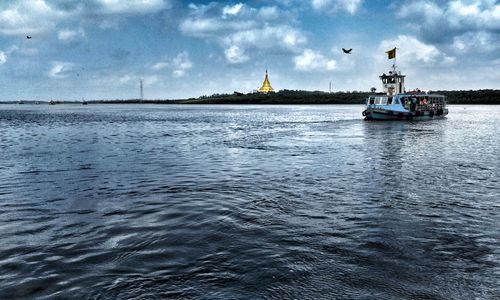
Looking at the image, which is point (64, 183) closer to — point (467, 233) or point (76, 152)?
point (76, 152)

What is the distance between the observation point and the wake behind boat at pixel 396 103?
5653cm

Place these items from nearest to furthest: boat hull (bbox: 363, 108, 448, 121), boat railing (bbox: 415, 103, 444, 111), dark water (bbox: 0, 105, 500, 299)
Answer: dark water (bbox: 0, 105, 500, 299) < boat hull (bbox: 363, 108, 448, 121) < boat railing (bbox: 415, 103, 444, 111)

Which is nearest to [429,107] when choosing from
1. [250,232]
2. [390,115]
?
[390,115]

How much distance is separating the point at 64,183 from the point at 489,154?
872 inches

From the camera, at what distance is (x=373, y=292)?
6.05m

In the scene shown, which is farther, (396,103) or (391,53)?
(391,53)

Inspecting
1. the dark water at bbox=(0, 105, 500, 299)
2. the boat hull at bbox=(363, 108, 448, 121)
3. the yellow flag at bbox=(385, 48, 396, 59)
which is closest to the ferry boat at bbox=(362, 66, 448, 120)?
the boat hull at bbox=(363, 108, 448, 121)

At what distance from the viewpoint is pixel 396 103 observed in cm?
5675

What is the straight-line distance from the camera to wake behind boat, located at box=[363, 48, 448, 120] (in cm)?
5653

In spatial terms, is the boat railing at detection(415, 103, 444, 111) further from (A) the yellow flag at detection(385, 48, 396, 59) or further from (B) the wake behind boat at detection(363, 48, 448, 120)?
(A) the yellow flag at detection(385, 48, 396, 59)

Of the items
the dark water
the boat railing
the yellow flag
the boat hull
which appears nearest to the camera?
the dark water

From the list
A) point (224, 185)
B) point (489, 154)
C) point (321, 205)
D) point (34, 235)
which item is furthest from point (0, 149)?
point (489, 154)

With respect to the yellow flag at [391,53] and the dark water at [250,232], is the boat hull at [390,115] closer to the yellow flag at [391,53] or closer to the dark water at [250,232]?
the yellow flag at [391,53]

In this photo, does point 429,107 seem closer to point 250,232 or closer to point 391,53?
point 391,53
